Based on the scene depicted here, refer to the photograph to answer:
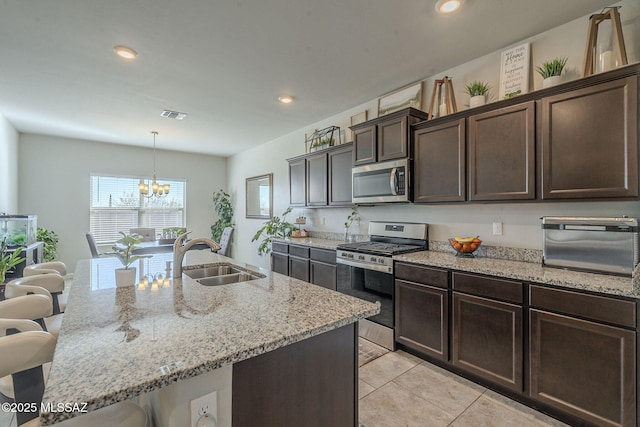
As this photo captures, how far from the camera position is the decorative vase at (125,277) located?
1.64 meters

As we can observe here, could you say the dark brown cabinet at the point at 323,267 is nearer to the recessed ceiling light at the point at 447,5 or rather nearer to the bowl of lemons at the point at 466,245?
the bowl of lemons at the point at 466,245

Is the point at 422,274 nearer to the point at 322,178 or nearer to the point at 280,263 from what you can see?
the point at 322,178

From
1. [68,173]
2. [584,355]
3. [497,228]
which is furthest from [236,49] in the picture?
[68,173]

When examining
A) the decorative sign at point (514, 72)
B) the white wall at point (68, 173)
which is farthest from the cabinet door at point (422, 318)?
the white wall at point (68, 173)

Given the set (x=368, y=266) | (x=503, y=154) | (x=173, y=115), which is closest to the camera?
(x=503, y=154)

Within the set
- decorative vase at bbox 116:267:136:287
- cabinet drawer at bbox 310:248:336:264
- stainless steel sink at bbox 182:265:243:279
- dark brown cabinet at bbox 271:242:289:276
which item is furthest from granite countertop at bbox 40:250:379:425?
dark brown cabinet at bbox 271:242:289:276

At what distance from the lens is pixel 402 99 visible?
3.34 meters

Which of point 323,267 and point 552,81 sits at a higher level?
point 552,81

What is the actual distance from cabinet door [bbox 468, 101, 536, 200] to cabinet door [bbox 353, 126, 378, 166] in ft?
3.38

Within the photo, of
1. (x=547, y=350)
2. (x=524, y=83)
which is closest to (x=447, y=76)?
(x=524, y=83)

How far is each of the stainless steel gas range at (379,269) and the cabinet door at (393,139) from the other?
797 mm

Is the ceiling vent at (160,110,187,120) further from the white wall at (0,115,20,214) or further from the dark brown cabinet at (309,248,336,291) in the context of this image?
the dark brown cabinet at (309,248,336,291)

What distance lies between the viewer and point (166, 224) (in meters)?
6.81

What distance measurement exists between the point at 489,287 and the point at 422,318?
2.13 feet
